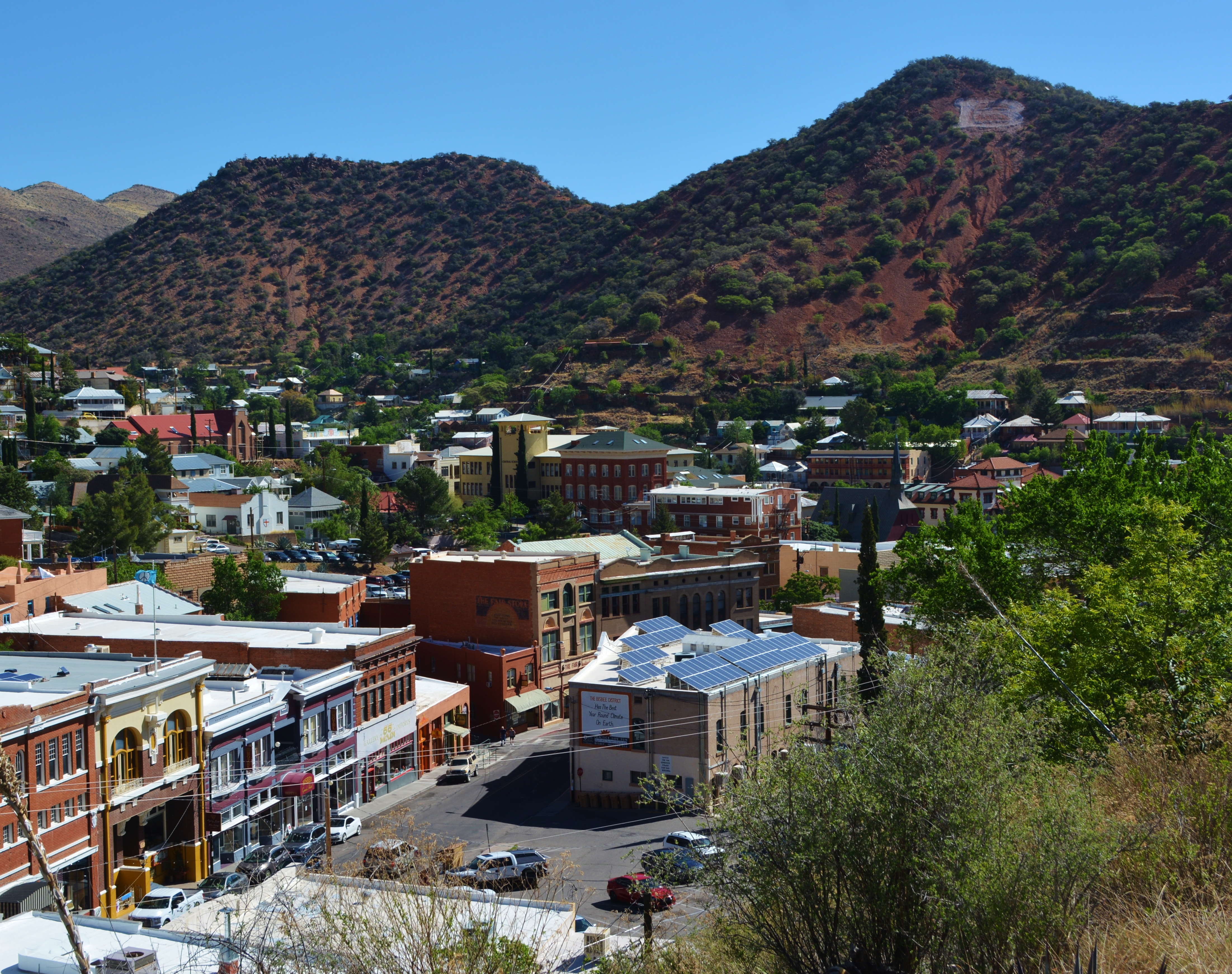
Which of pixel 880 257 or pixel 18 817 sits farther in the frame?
pixel 880 257

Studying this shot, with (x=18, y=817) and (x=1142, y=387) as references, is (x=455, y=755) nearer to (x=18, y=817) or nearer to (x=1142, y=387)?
(x=18, y=817)

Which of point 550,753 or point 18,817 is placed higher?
point 18,817

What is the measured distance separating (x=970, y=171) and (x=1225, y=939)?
7191 inches

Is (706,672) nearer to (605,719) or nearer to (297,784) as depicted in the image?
(605,719)

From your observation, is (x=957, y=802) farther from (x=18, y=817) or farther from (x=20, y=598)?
(x=20, y=598)

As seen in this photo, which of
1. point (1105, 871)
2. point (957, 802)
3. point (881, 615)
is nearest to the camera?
point (1105, 871)

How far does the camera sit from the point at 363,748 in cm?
→ 3684

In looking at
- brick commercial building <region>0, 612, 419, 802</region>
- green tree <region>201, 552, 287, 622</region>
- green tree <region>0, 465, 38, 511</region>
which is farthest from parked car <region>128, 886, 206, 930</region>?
green tree <region>0, 465, 38, 511</region>

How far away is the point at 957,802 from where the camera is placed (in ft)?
45.1

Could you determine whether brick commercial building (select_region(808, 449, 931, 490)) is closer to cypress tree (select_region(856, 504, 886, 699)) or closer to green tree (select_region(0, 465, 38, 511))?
green tree (select_region(0, 465, 38, 511))

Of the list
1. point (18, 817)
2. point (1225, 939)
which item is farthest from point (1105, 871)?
point (18, 817)

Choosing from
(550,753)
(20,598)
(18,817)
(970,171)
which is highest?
(970,171)

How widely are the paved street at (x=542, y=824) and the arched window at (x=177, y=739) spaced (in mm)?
4629

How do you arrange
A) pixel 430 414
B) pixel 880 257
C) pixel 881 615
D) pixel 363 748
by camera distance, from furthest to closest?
pixel 880 257 < pixel 430 414 < pixel 881 615 < pixel 363 748
